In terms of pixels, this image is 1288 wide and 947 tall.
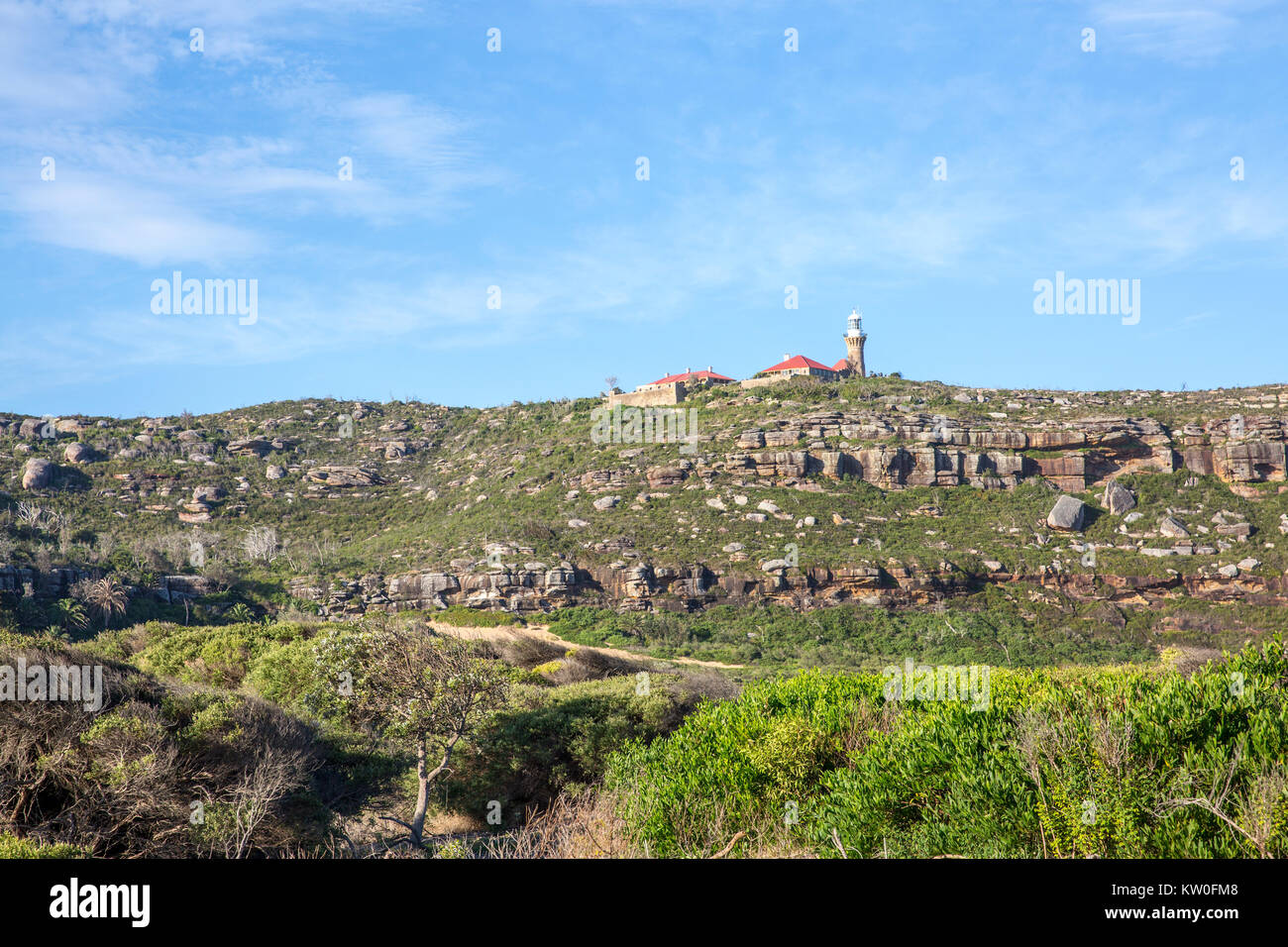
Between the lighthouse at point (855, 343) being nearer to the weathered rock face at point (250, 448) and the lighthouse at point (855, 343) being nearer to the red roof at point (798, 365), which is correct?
the red roof at point (798, 365)

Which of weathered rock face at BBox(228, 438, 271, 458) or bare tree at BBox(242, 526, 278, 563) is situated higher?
weathered rock face at BBox(228, 438, 271, 458)

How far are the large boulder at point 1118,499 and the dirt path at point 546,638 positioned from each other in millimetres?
26232

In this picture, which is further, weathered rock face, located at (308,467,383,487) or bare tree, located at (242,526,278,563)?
weathered rock face, located at (308,467,383,487)

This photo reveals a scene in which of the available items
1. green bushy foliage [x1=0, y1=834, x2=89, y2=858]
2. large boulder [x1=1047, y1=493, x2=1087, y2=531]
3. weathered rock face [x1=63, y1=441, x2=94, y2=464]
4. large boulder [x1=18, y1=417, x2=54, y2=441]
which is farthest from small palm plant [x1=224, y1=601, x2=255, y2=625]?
large boulder [x1=1047, y1=493, x2=1087, y2=531]

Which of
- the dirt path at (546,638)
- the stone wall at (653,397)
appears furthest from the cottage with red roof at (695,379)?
the dirt path at (546,638)

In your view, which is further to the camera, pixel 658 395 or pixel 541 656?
pixel 658 395

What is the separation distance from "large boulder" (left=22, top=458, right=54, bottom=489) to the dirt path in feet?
103

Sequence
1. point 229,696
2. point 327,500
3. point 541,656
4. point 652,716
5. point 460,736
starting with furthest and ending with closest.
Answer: point 327,500 → point 541,656 → point 652,716 → point 460,736 → point 229,696

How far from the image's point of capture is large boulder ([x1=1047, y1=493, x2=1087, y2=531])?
4794 centimetres

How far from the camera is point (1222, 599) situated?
42.5m

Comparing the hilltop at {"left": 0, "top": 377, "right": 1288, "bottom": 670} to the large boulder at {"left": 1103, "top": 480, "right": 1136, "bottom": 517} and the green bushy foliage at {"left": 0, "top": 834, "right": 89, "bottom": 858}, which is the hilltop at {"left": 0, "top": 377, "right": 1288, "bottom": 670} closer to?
the large boulder at {"left": 1103, "top": 480, "right": 1136, "bottom": 517}
